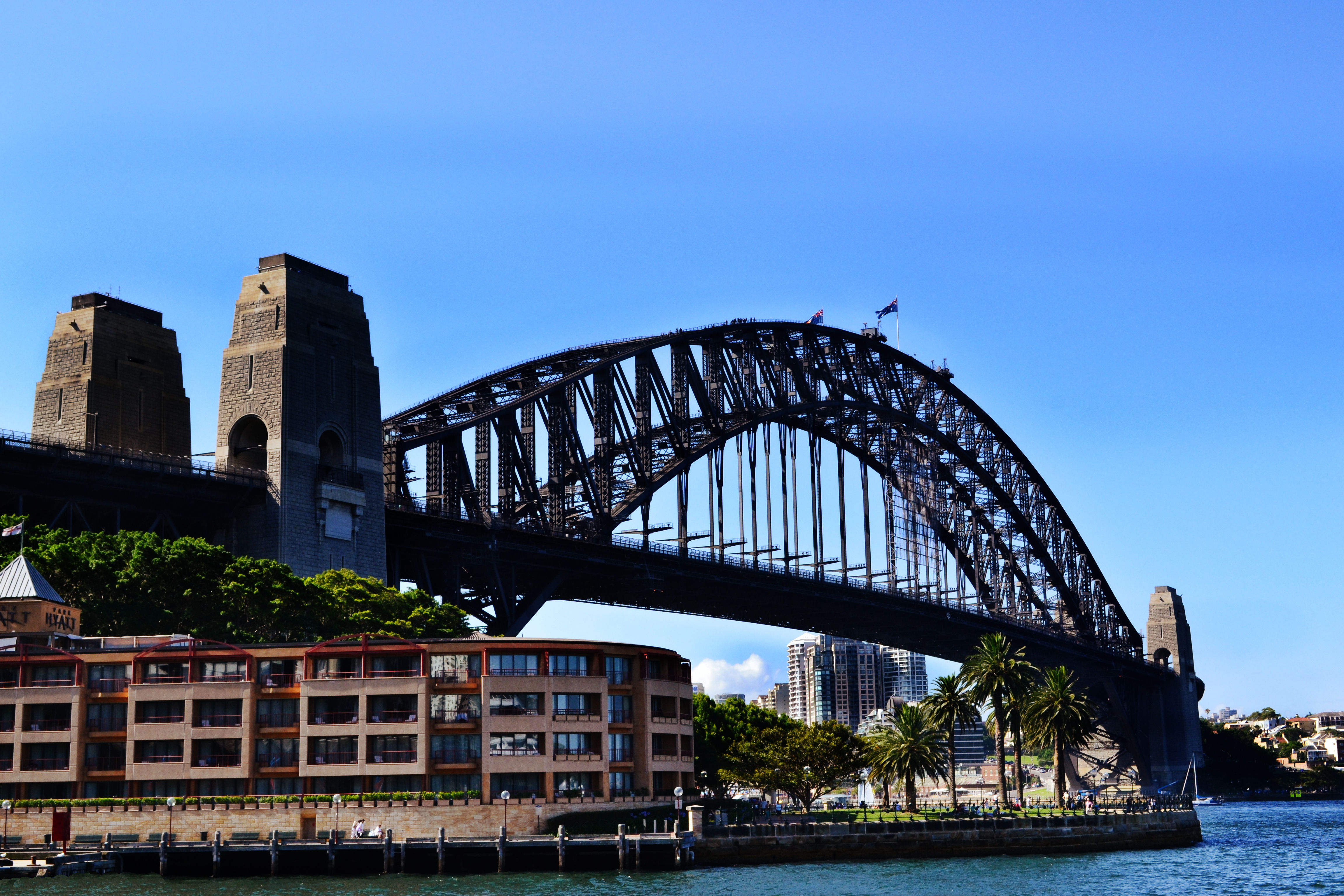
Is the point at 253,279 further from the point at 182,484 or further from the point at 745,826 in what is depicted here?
the point at 745,826

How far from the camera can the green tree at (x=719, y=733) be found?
127062 mm

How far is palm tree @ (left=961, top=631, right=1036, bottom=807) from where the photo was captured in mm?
113375

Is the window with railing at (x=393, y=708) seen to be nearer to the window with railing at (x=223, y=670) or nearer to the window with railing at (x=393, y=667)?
the window with railing at (x=393, y=667)

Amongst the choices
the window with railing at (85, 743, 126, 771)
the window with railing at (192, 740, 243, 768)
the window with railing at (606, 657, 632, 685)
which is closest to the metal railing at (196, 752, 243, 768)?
the window with railing at (192, 740, 243, 768)

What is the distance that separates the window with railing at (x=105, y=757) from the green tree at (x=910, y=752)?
164 feet

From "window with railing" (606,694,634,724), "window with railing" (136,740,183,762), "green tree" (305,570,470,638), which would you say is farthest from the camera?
"green tree" (305,570,470,638)

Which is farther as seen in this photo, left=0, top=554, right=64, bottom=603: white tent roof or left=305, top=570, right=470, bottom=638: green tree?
left=305, top=570, right=470, bottom=638: green tree

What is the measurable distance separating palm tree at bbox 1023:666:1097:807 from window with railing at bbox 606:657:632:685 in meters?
38.0

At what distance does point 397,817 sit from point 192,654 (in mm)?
15195

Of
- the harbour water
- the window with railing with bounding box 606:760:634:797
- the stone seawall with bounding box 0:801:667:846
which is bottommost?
the harbour water

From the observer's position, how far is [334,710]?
8862 centimetres

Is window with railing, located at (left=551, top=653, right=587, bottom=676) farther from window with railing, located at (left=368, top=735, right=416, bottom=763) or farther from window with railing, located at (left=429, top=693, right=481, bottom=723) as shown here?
window with railing, located at (left=368, top=735, right=416, bottom=763)

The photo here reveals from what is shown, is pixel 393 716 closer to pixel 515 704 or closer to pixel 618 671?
pixel 515 704

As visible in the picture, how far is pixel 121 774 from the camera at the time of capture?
89.1 metres
